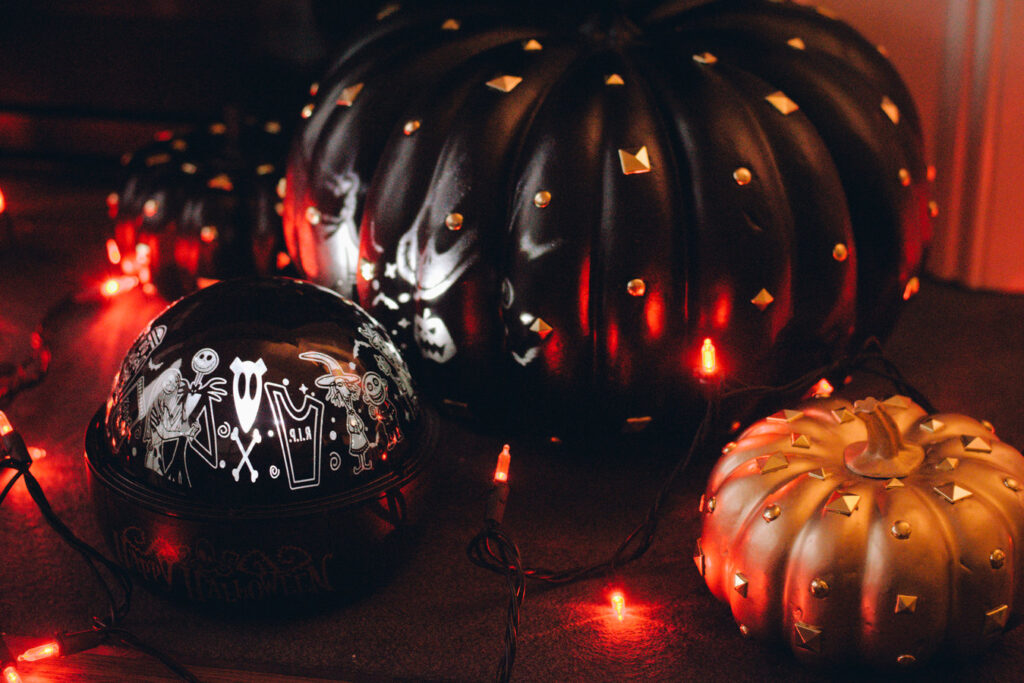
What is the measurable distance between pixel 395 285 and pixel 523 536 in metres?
0.35

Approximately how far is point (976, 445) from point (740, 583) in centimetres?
27

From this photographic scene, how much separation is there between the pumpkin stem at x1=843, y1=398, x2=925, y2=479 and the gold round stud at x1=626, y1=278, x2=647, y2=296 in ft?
0.95

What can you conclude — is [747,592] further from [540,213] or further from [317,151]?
[317,151]

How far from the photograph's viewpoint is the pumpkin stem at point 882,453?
90cm

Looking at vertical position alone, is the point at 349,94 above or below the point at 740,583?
above

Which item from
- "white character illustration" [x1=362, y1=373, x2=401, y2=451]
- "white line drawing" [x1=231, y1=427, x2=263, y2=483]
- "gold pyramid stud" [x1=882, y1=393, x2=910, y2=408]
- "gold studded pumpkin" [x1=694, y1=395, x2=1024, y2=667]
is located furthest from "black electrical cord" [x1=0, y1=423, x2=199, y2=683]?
"gold pyramid stud" [x1=882, y1=393, x2=910, y2=408]

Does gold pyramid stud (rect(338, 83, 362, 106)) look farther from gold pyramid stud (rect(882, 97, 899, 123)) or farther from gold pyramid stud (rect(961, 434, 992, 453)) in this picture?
gold pyramid stud (rect(961, 434, 992, 453))

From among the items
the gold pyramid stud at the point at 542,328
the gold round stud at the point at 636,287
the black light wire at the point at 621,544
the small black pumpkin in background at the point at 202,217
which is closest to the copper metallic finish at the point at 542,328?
the gold pyramid stud at the point at 542,328

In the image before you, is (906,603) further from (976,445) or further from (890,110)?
(890,110)

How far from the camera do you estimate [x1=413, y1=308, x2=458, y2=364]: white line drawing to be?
46.2 inches

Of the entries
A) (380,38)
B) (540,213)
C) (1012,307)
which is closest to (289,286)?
(540,213)

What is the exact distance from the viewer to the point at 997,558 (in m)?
0.85

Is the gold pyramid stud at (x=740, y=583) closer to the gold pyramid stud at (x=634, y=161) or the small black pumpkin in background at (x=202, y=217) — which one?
the gold pyramid stud at (x=634, y=161)

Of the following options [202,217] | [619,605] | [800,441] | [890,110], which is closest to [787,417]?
[800,441]
